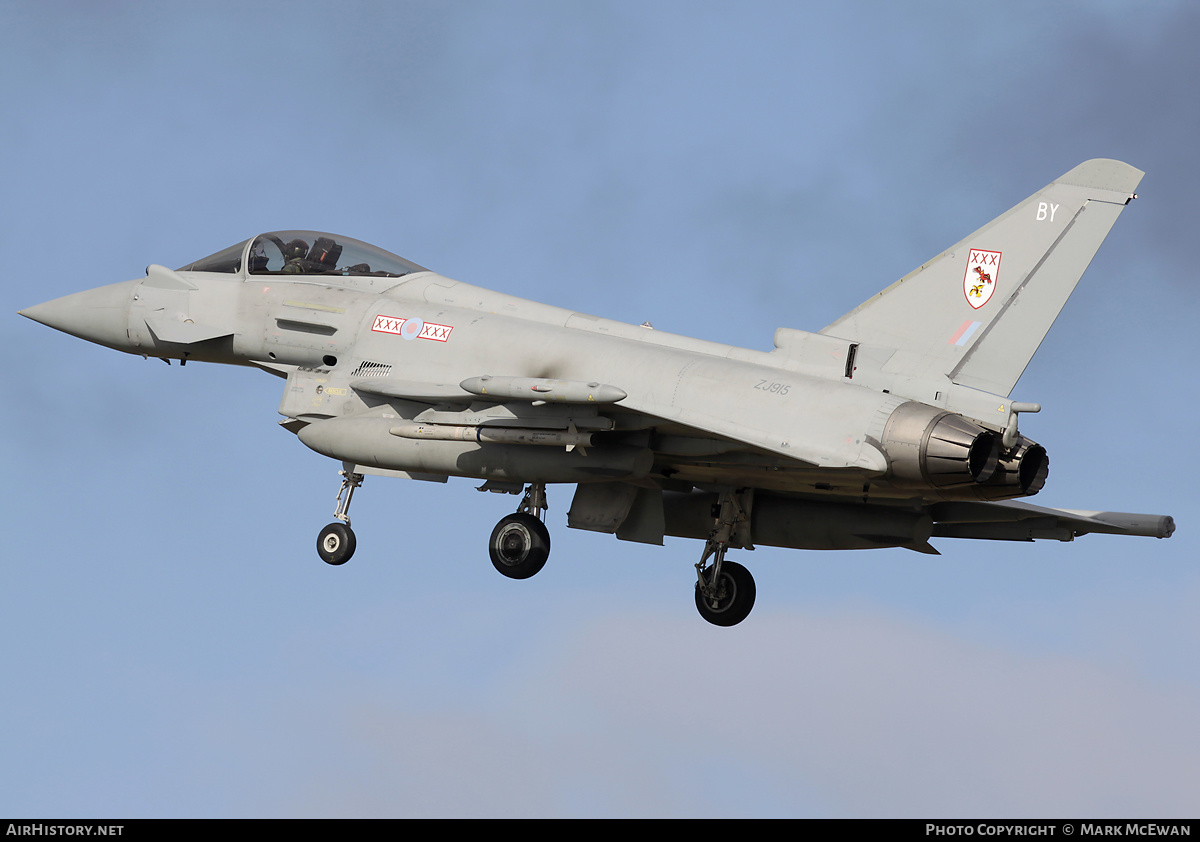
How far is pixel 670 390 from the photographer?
17484 mm

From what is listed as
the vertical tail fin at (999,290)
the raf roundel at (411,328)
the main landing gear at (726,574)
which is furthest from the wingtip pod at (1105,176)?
the raf roundel at (411,328)

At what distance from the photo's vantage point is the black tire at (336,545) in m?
19.4

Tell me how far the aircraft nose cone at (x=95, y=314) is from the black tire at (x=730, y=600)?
8.41 metres

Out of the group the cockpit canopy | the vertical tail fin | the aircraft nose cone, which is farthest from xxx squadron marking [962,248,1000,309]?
the aircraft nose cone

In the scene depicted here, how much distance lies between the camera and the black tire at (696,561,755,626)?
20.0 meters

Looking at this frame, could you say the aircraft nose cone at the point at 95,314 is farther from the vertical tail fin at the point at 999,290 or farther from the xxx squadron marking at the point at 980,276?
the xxx squadron marking at the point at 980,276

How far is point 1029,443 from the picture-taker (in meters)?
16.8

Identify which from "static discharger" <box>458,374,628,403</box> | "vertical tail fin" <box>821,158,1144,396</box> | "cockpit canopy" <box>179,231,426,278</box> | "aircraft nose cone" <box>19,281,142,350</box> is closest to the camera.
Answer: "static discharger" <box>458,374,628,403</box>

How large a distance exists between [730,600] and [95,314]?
928 cm

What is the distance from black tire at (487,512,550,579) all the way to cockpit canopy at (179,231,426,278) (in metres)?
3.89

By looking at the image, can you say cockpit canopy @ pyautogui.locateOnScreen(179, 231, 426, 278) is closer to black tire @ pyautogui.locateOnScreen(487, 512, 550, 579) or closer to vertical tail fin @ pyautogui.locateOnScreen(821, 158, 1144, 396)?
black tire @ pyautogui.locateOnScreen(487, 512, 550, 579)
